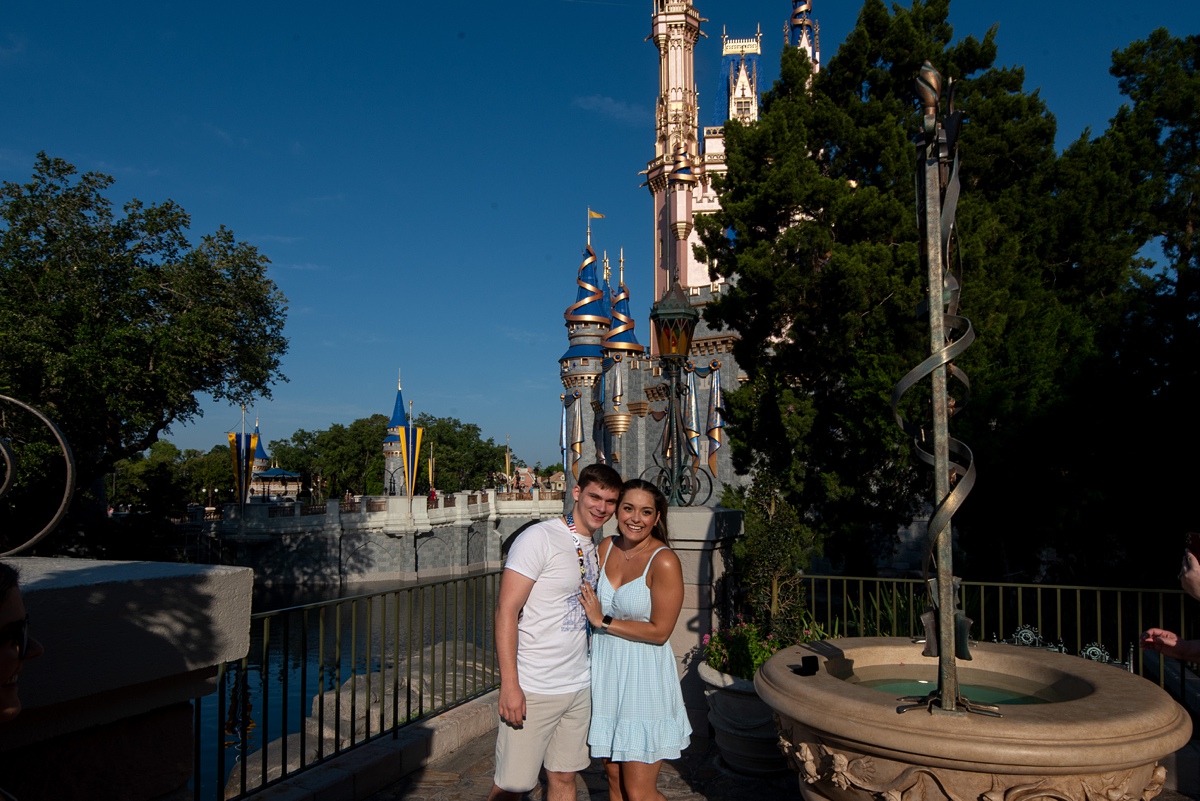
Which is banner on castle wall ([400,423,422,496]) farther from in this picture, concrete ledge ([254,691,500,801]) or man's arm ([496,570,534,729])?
man's arm ([496,570,534,729])

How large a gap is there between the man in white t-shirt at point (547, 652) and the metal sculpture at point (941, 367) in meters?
1.29

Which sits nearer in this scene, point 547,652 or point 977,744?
point 977,744

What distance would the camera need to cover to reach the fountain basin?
2611 mm

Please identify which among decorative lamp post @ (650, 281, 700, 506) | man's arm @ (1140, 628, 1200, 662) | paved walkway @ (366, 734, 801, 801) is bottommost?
paved walkway @ (366, 734, 801, 801)

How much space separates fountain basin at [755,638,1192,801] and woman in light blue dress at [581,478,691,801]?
44 centimetres

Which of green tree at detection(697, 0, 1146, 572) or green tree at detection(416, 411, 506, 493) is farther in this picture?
green tree at detection(416, 411, 506, 493)

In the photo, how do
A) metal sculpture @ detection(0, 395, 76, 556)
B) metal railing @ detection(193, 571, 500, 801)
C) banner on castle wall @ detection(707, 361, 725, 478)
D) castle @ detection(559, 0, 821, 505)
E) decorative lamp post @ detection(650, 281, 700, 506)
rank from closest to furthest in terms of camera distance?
metal sculpture @ detection(0, 395, 76, 556) → metal railing @ detection(193, 571, 500, 801) → decorative lamp post @ detection(650, 281, 700, 506) → banner on castle wall @ detection(707, 361, 725, 478) → castle @ detection(559, 0, 821, 505)

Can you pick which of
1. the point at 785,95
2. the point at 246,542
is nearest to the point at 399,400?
the point at 246,542

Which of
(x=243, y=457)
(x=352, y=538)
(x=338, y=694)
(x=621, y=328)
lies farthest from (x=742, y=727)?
(x=352, y=538)

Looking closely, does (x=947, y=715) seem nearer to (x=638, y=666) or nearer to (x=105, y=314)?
(x=638, y=666)

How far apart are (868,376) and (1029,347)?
8.09 ft

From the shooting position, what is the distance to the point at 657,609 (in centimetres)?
339

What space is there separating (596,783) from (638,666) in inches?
74.4

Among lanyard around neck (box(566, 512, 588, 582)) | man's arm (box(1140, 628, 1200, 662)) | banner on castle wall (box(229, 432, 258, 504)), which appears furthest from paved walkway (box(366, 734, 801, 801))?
banner on castle wall (box(229, 432, 258, 504))
